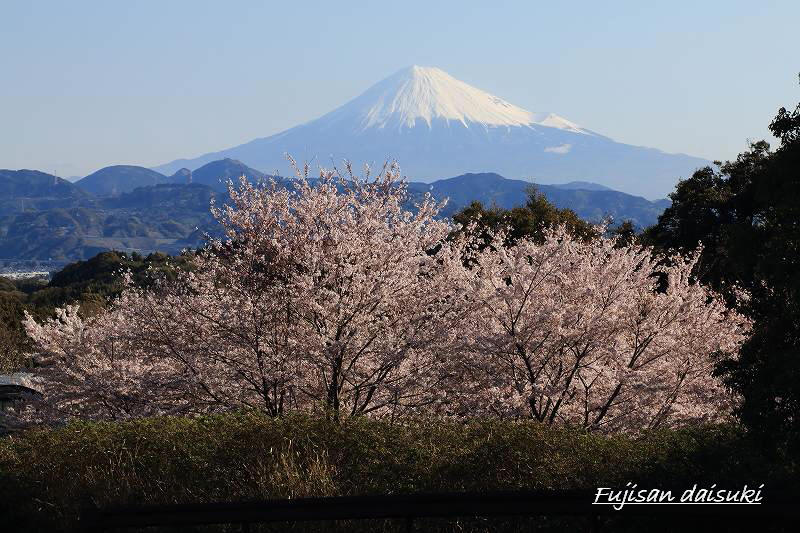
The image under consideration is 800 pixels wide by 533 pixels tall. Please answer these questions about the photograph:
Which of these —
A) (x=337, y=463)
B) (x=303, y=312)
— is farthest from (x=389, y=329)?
(x=337, y=463)

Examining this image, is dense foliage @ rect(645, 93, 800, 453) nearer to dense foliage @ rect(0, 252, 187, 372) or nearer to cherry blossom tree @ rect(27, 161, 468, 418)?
cherry blossom tree @ rect(27, 161, 468, 418)

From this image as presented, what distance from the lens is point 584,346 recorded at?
15.4 m

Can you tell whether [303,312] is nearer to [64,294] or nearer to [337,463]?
[337,463]

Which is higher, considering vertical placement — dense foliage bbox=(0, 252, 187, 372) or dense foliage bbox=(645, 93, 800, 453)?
dense foliage bbox=(645, 93, 800, 453)

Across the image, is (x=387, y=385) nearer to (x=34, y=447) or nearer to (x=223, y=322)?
(x=223, y=322)

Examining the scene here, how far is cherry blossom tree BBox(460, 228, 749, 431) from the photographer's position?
15.1m

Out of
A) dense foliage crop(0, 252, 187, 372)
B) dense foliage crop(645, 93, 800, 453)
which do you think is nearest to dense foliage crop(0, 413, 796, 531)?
dense foliage crop(645, 93, 800, 453)

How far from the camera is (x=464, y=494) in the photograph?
591 cm

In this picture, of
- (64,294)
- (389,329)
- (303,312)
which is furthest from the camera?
(64,294)

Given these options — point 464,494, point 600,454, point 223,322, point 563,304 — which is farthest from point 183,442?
point 563,304

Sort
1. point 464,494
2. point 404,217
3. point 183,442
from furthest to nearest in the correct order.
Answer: point 404,217 < point 183,442 < point 464,494

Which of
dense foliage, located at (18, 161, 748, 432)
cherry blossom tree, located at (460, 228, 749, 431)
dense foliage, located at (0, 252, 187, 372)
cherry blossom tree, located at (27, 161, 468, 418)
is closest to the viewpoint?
cherry blossom tree, located at (27, 161, 468, 418)

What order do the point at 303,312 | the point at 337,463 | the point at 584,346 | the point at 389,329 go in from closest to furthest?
the point at 337,463, the point at 303,312, the point at 389,329, the point at 584,346

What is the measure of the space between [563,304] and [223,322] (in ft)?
20.1
